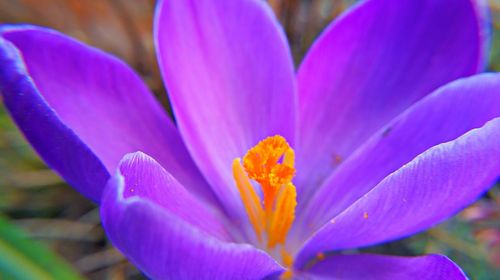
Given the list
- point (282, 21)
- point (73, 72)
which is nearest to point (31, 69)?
point (73, 72)

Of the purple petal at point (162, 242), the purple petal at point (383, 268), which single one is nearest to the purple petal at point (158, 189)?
the purple petal at point (162, 242)

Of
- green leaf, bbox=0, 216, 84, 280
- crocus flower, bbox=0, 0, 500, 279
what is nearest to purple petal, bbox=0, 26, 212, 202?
crocus flower, bbox=0, 0, 500, 279

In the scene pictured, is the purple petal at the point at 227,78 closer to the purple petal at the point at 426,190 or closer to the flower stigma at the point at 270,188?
the flower stigma at the point at 270,188

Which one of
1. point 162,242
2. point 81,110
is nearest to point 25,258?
point 81,110

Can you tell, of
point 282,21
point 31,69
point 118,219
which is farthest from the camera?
point 282,21

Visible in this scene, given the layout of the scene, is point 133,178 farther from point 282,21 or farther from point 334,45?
point 282,21

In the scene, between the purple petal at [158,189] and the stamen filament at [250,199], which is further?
the stamen filament at [250,199]
